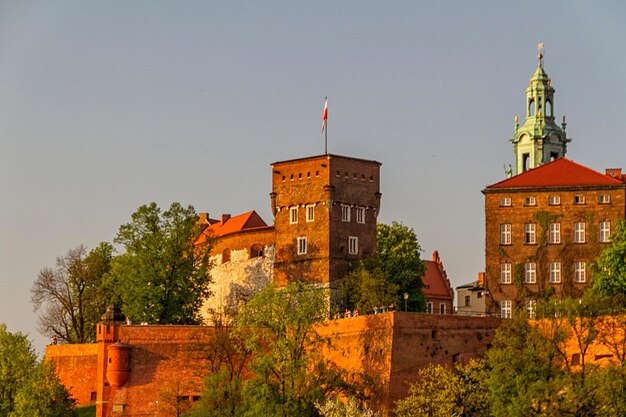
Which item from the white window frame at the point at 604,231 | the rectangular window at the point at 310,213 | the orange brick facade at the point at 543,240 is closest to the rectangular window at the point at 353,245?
the rectangular window at the point at 310,213

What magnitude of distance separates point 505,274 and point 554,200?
4477 mm

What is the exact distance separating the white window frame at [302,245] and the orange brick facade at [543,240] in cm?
1012

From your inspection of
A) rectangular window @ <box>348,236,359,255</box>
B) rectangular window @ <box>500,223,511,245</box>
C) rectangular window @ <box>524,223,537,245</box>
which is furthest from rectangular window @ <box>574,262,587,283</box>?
rectangular window @ <box>348,236,359,255</box>

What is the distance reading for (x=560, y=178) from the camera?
3425 inches

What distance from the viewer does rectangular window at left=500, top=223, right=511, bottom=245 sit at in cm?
8662

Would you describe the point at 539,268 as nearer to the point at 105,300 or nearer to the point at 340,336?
the point at 340,336

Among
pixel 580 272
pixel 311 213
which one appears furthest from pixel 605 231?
pixel 311 213

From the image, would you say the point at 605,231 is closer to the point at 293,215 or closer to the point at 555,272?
the point at 555,272

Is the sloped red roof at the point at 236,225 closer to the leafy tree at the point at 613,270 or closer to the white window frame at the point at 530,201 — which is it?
the white window frame at the point at 530,201

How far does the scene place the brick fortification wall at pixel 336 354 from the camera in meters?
75.9

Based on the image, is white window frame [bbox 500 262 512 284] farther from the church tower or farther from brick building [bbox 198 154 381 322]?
the church tower

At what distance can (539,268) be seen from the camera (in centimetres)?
8588

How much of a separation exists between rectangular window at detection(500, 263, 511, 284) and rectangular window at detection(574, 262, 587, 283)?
334 centimetres

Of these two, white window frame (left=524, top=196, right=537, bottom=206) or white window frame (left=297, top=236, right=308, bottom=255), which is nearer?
white window frame (left=524, top=196, right=537, bottom=206)
